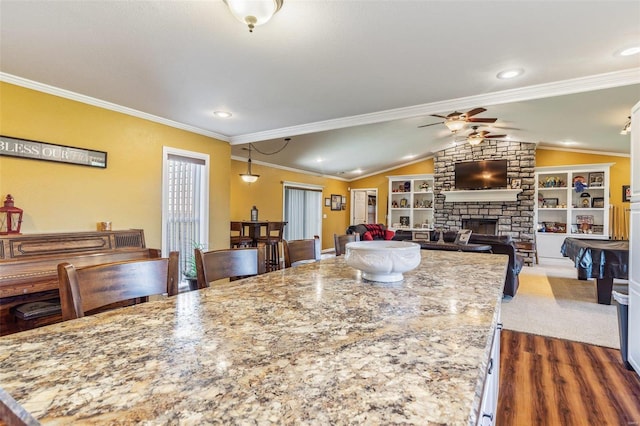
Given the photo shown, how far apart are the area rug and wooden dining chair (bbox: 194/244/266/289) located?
2.99 metres

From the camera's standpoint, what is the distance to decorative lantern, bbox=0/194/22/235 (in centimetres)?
263

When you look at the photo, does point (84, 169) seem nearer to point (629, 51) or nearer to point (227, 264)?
point (227, 264)

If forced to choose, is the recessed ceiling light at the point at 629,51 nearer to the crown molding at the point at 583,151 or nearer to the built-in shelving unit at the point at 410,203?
the crown molding at the point at 583,151

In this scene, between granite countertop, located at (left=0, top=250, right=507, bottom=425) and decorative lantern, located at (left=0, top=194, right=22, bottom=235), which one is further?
decorative lantern, located at (left=0, top=194, right=22, bottom=235)

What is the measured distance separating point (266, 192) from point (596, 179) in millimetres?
7621

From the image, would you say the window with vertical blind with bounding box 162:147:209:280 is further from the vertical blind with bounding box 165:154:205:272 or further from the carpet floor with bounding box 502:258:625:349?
the carpet floor with bounding box 502:258:625:349

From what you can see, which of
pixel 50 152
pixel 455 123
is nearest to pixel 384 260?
pixel 50 152

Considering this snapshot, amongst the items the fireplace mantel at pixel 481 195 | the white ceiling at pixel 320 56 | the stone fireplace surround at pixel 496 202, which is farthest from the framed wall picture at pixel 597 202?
the white ceiling at pixel 320 56

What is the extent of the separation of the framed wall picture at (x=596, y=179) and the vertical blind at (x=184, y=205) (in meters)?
8.41

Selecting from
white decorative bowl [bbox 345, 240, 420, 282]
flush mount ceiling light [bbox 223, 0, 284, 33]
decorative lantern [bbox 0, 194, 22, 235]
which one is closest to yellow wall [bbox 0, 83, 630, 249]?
decorative lantern [bbox 0, 194, 22, 235]

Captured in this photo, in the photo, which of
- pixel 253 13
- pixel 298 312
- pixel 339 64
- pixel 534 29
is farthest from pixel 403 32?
pixel 298 312

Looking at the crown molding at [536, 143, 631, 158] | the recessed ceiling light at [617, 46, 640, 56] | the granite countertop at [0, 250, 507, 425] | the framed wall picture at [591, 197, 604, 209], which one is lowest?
the granite countertop at [0, 250, 507, 425]

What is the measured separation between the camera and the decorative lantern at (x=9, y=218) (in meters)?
2.63

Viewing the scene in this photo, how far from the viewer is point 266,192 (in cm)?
740
